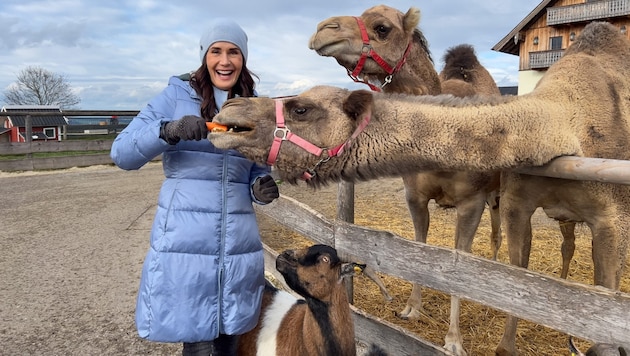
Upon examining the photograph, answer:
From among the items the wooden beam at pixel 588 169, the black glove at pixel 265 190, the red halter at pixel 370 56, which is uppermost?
the red halter at pixel 370 56

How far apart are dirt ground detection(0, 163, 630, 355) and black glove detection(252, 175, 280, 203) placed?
186 cm

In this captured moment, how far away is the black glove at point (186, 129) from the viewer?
86.4 inches

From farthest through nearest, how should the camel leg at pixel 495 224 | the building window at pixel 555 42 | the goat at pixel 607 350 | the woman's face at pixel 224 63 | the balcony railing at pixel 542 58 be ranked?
the building window at pixel 555 42 < the balcony railing at pixel 542 58 < the camel leg at pixel 495 224 < the woman's face at pixel 224 63 < the goat at pixel 607 350

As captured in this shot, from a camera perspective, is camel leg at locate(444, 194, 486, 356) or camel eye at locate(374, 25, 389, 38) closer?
camel leg at locate(444, 194, 486, 356)

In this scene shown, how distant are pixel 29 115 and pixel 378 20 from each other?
41.6 feet

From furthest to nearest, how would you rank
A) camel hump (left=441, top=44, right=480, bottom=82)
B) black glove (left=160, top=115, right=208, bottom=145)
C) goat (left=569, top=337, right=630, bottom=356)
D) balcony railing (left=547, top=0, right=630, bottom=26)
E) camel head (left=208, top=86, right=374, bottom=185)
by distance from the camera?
1. balcony railing (left=547, top=0, right=630, bottom=26)
2. camel hump (left=441, top=44, right=480, bottom=82)
3. camel head (left=208, top=86, right=374, bottom=185)
4. black glove (left=160, top=115, right=208, bottom=145)
5. goat (left=569, top=337, right=630, bottom=356)

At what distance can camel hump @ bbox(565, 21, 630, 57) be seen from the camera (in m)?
3.34

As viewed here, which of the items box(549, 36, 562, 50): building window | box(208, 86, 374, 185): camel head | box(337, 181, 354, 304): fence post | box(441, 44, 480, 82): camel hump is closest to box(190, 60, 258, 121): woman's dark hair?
box(208, 86, 374, 185): camel head

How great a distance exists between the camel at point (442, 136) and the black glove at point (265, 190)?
0.15 metres

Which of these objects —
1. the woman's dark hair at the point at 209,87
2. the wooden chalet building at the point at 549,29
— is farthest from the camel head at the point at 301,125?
the wooden chalet building at the point at 549,29

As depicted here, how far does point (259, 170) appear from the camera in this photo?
285 centimetres

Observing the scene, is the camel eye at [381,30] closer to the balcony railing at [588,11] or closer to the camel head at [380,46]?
the camel head at [380,46]

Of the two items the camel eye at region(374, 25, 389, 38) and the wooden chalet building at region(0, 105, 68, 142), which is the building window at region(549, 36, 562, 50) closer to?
the wooden chalet building at region(0, 105, 68, 142)

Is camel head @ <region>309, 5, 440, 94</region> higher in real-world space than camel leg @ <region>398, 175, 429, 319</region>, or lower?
higher
